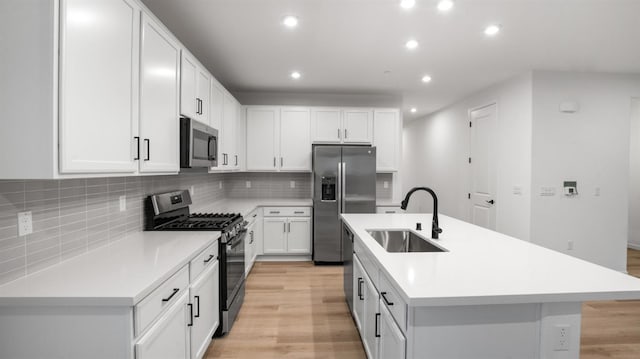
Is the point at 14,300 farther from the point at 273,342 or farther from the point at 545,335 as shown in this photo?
the point at 545,335

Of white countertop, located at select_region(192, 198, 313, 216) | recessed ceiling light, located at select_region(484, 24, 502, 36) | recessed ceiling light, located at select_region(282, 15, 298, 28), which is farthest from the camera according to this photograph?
white countertop, located at select_region(192, 198, 313, 216)

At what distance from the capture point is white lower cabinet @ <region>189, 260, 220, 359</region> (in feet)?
6.18

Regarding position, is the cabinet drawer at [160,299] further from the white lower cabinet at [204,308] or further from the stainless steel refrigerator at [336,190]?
the stainless steel refrigerator at [336,190]

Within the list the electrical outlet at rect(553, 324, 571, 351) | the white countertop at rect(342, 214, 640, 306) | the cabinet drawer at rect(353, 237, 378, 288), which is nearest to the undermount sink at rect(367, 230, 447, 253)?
the cabinet drawer at rect(353, 237, 378, 288)

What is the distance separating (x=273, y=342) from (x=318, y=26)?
8.76 feet

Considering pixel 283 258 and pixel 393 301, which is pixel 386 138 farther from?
pixel 393 301

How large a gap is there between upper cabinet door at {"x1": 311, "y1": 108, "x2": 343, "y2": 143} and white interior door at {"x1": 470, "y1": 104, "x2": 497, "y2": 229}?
2303 millimetres

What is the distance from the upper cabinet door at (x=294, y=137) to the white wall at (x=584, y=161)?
3.07 metres

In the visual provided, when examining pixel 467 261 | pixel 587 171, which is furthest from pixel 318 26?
pixel 587 171

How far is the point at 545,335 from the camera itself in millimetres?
1254

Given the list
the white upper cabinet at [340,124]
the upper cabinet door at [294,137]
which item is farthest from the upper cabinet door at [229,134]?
the white upper cabinet at [340,124]

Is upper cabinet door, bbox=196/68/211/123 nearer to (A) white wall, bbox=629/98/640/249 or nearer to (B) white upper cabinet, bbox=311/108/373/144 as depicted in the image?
(B) white upper cabinet, bbox=311/108/373/144

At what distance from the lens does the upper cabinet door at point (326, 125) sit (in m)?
4.76

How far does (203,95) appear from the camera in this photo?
288 cm
